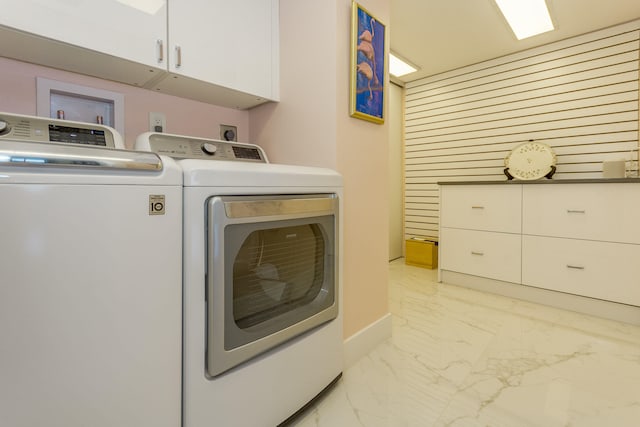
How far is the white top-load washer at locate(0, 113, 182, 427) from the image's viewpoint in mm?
674

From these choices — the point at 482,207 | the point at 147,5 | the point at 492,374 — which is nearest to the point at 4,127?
the point at 147,5

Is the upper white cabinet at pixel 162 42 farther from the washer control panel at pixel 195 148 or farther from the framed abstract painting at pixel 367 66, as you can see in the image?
the framed abstract painting at pixel 367 66

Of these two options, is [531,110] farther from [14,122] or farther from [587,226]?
[14,122]

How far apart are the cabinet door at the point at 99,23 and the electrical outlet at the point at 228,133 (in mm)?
595

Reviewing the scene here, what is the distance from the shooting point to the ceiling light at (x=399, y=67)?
3.39 metres

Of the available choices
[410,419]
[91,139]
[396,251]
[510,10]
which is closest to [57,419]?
[91,139]

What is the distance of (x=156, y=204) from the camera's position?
852 mm

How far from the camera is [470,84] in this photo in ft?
11.6

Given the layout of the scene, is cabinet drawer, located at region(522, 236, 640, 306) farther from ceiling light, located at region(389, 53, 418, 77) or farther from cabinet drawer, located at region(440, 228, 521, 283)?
ceiling light, located at region(389, 53, 418, 77)

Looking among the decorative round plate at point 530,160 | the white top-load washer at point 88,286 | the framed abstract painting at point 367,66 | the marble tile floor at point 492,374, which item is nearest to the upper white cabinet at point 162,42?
the framed abstract painting at point 367,66

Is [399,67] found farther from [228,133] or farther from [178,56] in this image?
[178,56]

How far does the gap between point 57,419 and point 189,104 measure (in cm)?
152

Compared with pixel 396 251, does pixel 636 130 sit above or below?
above

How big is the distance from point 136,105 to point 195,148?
412mm
